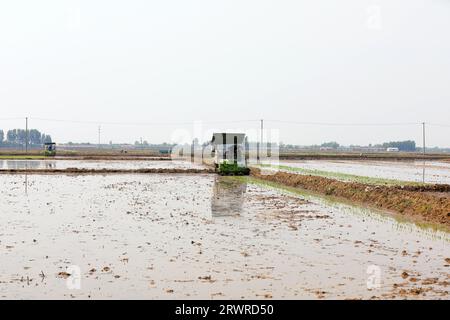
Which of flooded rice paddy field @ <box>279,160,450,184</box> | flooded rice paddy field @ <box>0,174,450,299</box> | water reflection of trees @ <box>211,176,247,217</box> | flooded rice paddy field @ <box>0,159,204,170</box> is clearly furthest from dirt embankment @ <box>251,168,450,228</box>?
flooded rice paddy field @ <box>0,159,204,170</box>

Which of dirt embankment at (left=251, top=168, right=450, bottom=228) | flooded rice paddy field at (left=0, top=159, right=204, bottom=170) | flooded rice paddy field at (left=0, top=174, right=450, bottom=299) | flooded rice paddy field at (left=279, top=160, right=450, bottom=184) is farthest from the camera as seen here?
flooded rice paddy field at (left=0, top=159, right=204, bottom=170)

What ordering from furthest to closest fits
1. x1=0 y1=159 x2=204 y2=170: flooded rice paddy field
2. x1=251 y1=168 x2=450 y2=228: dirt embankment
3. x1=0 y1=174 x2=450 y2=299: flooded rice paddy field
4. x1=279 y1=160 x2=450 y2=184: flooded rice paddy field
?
x1=0 y1=159 x2=204 y2=170: flooded rice paddy field < x1=279 y1=160 x2=450 y2=184: flooded rice paddy field < x1=251 y1=168 x2=450 y2=228: dirt embankment < x1=0 y1=174 x2=450 y2=299: flooded rice paddy field

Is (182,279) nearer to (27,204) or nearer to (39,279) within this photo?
(39,279)

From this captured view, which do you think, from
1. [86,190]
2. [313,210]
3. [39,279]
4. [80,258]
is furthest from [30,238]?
[86,190]

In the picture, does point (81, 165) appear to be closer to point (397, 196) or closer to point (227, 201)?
point (227, 201)

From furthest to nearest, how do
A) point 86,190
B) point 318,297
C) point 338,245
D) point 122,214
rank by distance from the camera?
point 86,190
point 122,214
point 338,245
point 318,297

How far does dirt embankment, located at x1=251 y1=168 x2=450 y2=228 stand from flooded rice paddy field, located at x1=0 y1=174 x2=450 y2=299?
1.37 metres

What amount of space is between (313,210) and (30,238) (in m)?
11.0

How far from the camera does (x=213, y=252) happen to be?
11312 millimetres

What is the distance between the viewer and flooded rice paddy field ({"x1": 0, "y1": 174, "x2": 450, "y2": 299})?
8.29 meters

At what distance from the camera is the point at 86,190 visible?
1055 inches

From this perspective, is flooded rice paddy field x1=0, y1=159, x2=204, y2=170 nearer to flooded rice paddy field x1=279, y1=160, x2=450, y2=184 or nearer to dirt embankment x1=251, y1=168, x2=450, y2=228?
flooded rice paddy field x1=279, y1=160, x2=450, y2=184

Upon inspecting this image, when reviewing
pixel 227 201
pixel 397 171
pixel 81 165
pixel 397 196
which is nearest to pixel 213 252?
pixel 227 201

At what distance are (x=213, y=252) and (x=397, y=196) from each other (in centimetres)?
1187
